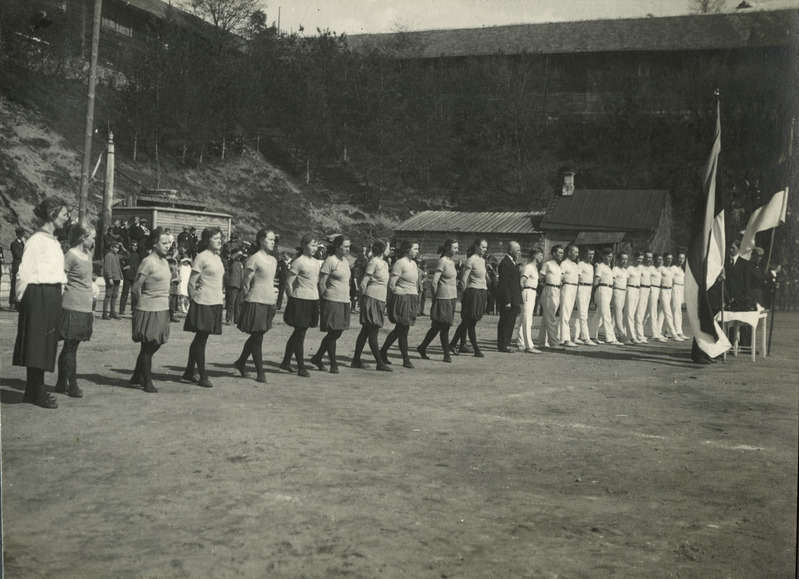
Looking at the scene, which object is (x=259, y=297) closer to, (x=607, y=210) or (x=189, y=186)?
(x=607, y=210)

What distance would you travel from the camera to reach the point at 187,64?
42156 millimetres

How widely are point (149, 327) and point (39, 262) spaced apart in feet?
5.54

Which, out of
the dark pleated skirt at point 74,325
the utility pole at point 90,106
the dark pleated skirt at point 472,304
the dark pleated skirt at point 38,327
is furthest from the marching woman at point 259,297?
the utility pole at point 90,106

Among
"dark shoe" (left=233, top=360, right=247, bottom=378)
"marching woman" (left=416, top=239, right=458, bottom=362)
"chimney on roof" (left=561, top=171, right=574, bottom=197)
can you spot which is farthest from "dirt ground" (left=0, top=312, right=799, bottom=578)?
"chimney on roof" (left=561, top=171, right=574, bottom=197)

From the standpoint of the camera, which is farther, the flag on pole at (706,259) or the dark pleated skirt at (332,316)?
the flag on pole at (706,259)

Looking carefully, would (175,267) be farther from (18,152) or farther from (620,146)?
(620,146)

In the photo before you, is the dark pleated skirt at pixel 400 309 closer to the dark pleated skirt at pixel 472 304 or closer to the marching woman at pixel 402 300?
the marching woman at pixel 402 300

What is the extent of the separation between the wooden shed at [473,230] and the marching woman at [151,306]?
28.8 metres

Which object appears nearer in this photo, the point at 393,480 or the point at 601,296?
the point at 393,480

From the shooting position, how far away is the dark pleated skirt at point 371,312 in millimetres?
11219

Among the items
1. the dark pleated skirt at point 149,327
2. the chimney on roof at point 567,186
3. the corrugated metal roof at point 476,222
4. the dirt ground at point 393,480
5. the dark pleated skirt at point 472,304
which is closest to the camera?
the dirt ground at point 393,480

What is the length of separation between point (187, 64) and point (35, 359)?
A: 3783 cm

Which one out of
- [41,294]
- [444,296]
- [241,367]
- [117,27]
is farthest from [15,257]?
[117,27]

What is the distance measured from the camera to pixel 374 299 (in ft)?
37.4
